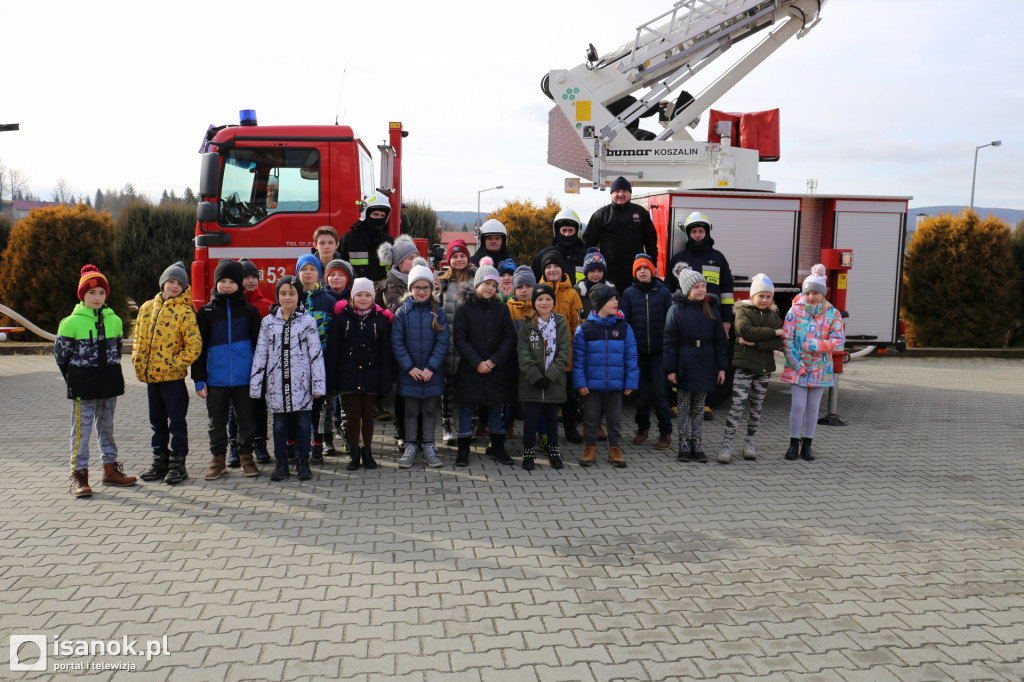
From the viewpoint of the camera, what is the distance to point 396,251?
6.67 meters

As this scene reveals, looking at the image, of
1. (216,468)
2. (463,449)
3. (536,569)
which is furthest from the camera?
(463,449)

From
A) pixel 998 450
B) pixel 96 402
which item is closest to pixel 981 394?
pixel 998 450

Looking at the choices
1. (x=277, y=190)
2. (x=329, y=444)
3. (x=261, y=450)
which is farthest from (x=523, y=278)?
(x=277, y=190)

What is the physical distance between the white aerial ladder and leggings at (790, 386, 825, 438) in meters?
3.49

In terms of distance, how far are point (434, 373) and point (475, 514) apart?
146 centimetres

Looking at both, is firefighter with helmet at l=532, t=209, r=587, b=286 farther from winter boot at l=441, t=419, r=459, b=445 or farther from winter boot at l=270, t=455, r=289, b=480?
winter boot at l=270, t=455, r=289, b=480

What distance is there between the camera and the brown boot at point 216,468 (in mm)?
5654

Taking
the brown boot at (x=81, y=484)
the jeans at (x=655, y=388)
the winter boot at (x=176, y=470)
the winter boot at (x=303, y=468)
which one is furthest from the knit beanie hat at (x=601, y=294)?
the brown boot at (x=81, y=484)

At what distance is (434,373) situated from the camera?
19.6ft

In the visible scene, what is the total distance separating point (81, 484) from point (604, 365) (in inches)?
162

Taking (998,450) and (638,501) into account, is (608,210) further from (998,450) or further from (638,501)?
(998,450)

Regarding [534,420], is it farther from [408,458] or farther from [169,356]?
[169,356]

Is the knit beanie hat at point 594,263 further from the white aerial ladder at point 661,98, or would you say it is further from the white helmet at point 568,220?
the white aerial ladder at point 661,98

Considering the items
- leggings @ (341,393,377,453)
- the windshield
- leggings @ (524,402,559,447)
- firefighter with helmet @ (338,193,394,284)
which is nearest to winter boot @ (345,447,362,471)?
leggings @ (341,393,377,453)
